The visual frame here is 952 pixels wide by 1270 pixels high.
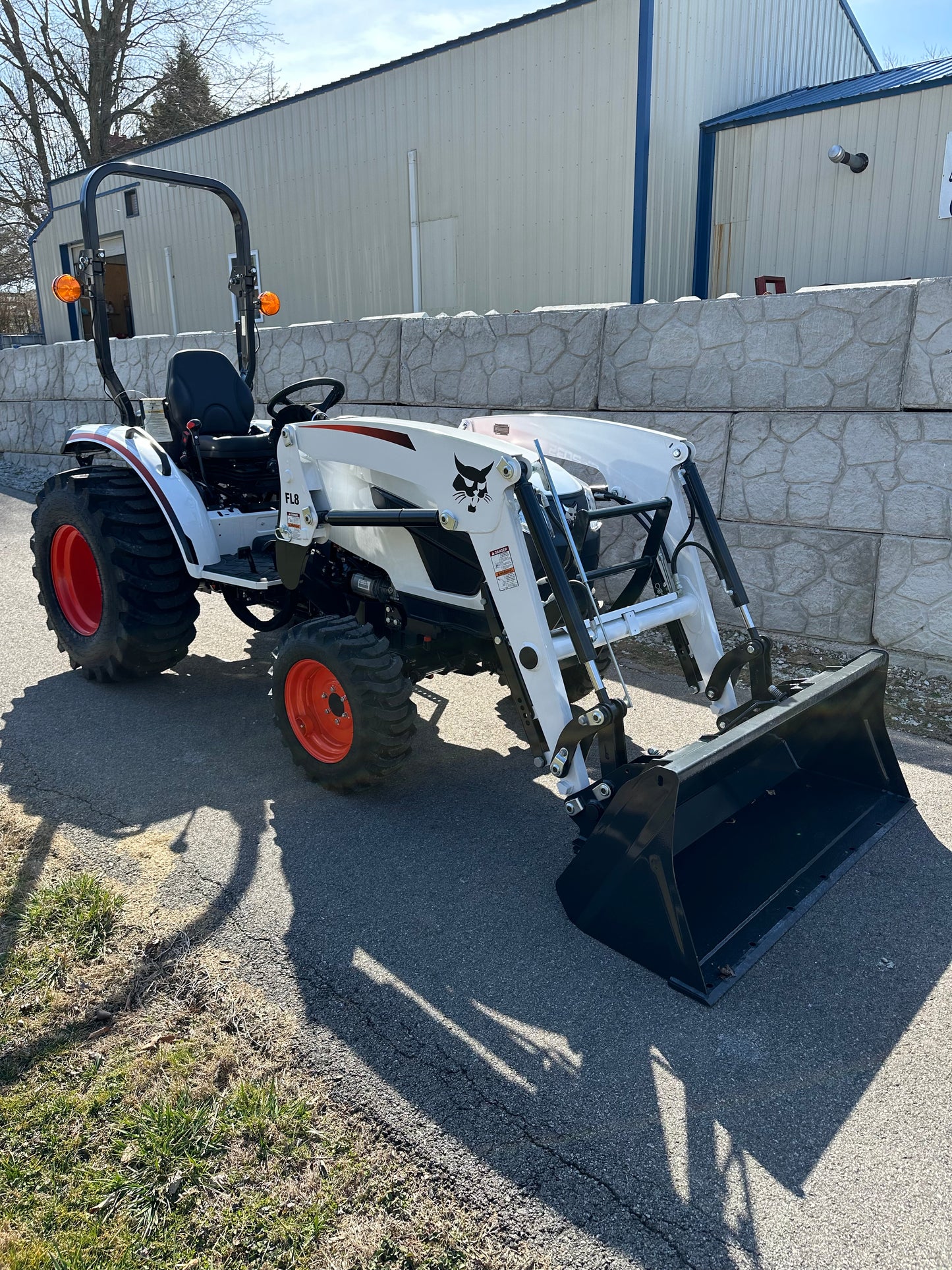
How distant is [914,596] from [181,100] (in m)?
25.2

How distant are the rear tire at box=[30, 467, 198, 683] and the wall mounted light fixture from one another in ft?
23.2

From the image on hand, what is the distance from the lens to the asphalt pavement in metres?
2.02

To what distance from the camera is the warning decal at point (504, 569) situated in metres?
3.12

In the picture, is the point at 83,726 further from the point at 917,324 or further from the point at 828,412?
the point at 917,324

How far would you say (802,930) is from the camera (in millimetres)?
2947

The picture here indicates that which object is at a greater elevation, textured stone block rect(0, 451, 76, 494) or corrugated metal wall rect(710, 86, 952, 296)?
corrugated metal wall rect(710, 86, 952, 296)

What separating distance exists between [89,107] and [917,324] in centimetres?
2409

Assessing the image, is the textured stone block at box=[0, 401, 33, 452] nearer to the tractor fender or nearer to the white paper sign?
the tractor fender

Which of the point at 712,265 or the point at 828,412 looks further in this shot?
the point at 712,265

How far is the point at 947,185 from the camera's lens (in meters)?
8.27

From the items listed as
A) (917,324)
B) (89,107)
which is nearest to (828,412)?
(917,324)

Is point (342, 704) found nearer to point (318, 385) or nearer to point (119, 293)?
point (318, 385)

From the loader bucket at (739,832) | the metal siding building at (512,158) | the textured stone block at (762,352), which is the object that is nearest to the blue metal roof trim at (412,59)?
the metal siding building at (512,158)

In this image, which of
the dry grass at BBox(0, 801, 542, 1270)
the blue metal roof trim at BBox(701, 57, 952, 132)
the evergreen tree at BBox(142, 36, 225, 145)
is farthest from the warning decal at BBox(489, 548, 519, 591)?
the evergreen tree at BBox(142, 36, 225, 145)
